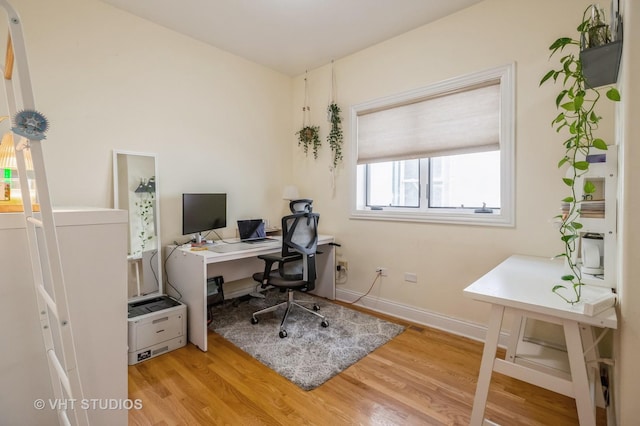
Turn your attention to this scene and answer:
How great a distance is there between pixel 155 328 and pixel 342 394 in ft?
4.78

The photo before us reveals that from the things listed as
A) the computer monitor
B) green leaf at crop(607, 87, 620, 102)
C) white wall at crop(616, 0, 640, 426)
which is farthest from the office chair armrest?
green leaf at crop(607, 87, 620, 102)

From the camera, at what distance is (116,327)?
130 centimetres

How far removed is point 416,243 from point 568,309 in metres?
1.72

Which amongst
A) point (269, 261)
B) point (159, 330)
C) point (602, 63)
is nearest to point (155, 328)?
point (159, 330)

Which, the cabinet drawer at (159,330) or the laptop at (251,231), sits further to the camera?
the laptop at (251,231)

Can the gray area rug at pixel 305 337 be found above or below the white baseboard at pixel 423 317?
below

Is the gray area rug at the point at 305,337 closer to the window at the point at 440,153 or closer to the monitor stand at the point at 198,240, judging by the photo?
the monitor stand at the point at 198,240

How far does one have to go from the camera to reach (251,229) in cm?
322

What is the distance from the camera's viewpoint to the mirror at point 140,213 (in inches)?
101

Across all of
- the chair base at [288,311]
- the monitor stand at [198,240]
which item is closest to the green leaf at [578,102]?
the chair base at [288,311]

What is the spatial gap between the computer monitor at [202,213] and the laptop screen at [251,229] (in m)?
0.18

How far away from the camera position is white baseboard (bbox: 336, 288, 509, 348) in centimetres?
250

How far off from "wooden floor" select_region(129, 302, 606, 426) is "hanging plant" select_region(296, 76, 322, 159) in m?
2.43

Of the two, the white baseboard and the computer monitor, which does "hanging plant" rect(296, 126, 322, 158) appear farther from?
the white baseboard
